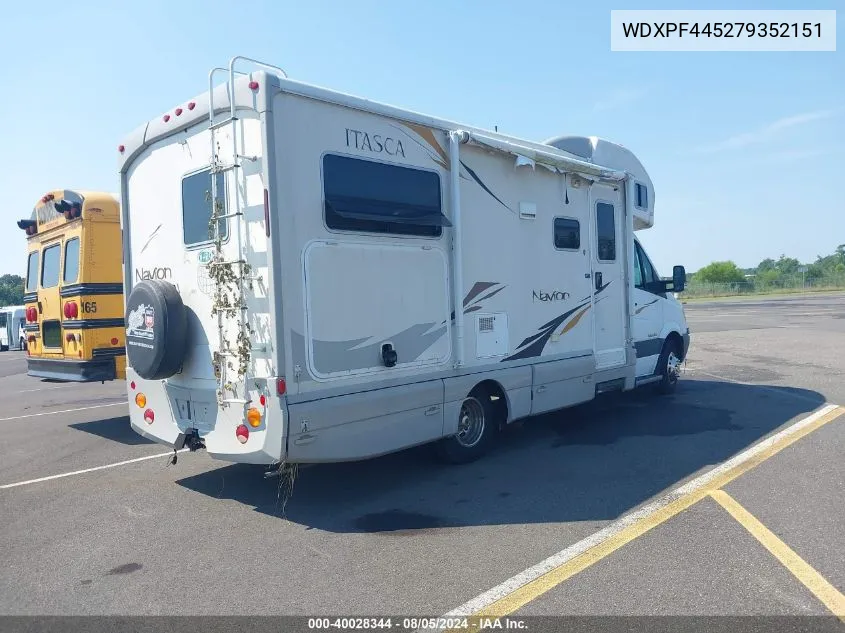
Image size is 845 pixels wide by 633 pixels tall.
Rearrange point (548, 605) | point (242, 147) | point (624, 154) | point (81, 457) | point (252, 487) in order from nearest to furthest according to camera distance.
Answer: point (548, 605) → point (242, 147) → point (252, 487) → point (81, 457) → point (624, 154)

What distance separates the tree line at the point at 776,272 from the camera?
2643 inches

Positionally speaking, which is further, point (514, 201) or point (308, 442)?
point (514, 201)

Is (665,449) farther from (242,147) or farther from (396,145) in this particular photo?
(242,147)

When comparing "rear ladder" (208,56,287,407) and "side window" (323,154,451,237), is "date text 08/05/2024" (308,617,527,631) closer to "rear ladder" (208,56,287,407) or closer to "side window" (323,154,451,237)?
"rear ladder" (208,56,287,407)

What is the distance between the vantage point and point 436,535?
485 centimetres

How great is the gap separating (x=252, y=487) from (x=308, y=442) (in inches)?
55.7

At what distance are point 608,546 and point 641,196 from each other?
6099 millimetres

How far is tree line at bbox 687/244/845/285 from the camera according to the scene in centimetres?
6712

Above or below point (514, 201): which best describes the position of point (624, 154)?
above

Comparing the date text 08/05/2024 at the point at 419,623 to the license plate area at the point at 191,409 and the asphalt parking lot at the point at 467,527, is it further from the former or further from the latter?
the license plate area at the point at 191,409

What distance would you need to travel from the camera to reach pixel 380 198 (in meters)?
5.76

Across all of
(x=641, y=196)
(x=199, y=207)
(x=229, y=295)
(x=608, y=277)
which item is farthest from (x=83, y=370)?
(x=641, y=196)

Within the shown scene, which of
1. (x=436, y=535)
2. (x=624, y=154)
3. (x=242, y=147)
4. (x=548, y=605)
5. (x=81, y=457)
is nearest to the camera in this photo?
(x=548, y=605)

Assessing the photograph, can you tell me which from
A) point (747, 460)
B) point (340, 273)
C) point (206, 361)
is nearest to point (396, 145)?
point (340, 273)
